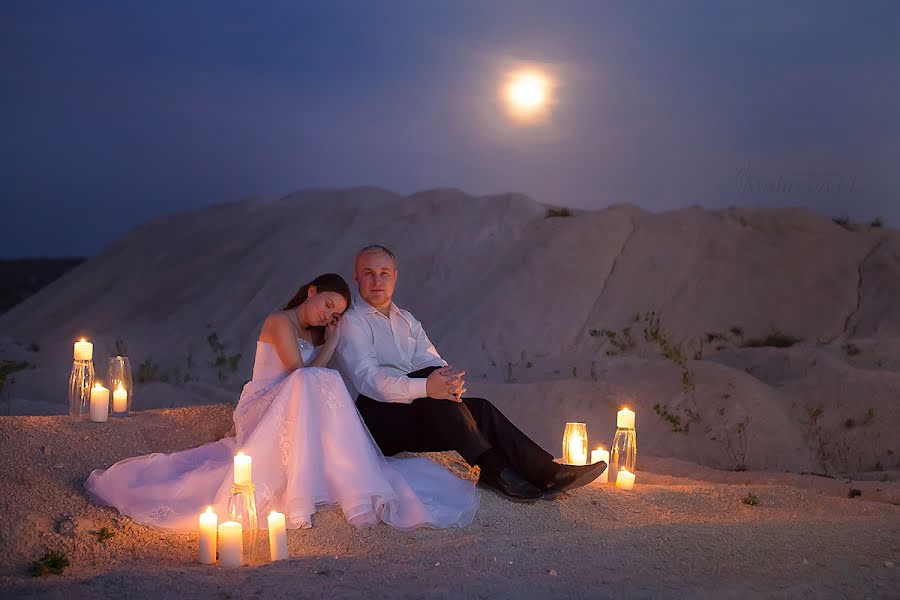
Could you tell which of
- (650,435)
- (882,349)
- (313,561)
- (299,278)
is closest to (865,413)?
(650,435)

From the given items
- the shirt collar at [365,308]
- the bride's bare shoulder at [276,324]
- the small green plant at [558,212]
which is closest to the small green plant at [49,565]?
the bride's bare shoulder at [276,324]

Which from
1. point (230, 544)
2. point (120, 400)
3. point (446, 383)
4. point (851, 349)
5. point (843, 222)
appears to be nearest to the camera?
point (230, 544)

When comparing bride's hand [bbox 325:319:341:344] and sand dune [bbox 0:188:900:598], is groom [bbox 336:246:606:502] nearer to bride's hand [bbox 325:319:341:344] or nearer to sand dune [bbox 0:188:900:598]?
bride's hand [bbox 325:319:341:344]

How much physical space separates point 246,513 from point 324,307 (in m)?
1.44

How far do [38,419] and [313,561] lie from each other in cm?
267

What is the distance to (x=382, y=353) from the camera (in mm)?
5445

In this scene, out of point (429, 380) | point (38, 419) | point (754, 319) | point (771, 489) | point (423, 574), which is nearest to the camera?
point (423, 574)

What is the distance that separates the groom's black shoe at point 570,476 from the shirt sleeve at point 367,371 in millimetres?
896

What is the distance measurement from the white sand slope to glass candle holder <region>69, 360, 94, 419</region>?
238 cm

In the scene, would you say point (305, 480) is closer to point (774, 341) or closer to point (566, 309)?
point (774, 341)

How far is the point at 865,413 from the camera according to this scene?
8.23 metres

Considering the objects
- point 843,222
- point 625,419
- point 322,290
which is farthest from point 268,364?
point 843,222

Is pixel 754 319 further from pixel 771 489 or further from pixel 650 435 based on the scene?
pixel 771 489

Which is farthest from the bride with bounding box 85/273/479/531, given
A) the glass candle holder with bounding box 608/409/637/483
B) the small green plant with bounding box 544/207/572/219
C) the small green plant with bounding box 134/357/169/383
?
the small green plant with bounding box 544/207/572/219
